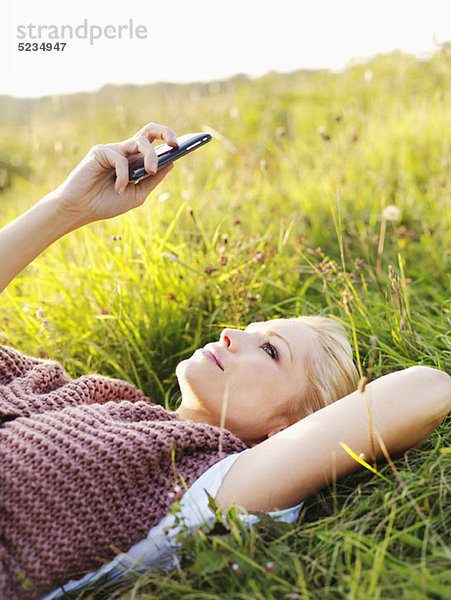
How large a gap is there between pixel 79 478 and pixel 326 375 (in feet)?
2.95

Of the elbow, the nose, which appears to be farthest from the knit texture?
the elbow

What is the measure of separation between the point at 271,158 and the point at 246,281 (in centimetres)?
326

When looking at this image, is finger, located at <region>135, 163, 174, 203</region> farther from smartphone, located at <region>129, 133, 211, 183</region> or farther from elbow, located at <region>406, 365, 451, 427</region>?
elbow, located at <region>406, 365, 451, 427</region>

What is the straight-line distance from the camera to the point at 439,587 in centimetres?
125

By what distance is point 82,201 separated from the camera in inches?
79.1

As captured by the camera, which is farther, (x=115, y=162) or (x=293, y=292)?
(x=293, y=292)

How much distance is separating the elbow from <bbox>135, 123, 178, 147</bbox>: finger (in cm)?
107

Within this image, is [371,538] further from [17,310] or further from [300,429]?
[17,310]

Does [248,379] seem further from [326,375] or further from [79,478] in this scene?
[79,478]

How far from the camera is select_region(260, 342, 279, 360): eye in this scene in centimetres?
200

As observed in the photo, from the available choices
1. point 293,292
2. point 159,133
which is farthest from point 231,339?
point 293,292

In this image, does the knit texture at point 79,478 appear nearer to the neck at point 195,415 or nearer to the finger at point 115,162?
the neck at point 195,415

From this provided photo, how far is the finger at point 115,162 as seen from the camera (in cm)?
193

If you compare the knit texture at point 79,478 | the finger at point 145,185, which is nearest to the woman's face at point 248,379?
the knit texture at point 79,478
